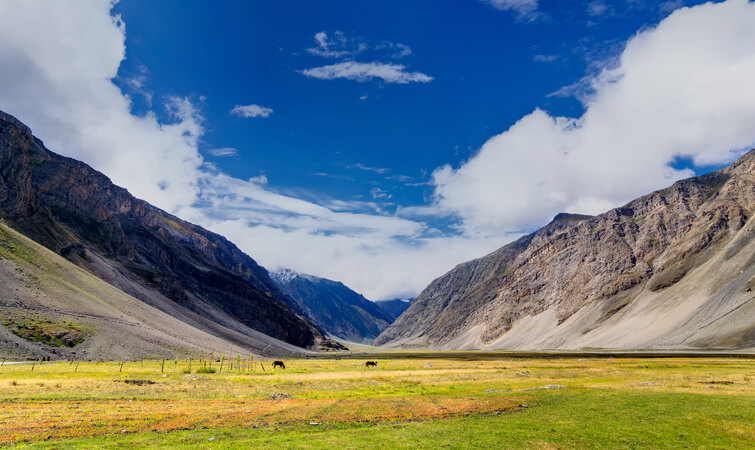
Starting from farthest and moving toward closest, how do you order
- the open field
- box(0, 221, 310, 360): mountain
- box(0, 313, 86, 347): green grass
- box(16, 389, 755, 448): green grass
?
box(0, 221, 310, 360): mountain
box(0, 313, 86, 347): green grass
the open field
box(16, 389, 755, 448): green grass

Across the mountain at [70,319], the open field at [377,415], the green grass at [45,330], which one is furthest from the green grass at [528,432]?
the green grass at [45,330]

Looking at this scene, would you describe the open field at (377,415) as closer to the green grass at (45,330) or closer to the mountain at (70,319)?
the mountain at (70,319)

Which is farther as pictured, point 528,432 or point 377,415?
point 377,415

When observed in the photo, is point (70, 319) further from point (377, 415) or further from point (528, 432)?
point (528, 432)

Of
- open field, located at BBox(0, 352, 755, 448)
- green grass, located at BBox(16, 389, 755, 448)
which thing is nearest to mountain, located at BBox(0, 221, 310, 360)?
open field, located at BBox(0, 352, 755, 448)

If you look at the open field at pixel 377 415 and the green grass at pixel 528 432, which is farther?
the open field at pixel 377 415

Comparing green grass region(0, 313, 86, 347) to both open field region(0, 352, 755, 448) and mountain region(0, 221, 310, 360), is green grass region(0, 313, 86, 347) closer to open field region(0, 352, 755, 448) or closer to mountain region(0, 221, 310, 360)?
mountain region(0, 221, 310, 360)

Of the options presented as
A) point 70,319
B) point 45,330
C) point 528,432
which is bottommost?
point 45,330

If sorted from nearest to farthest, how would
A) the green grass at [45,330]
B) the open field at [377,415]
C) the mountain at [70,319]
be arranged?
the open field at [377,415], the green grass at [45,330], the mountain at [70,319]

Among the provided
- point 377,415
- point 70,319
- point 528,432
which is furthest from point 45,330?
point 528,432

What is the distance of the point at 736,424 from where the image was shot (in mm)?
23109

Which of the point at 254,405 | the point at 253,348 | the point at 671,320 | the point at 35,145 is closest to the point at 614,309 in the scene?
the point at 671,320

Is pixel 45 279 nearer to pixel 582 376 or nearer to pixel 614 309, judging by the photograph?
pixel 582 376

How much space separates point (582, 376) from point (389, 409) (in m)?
36.3
